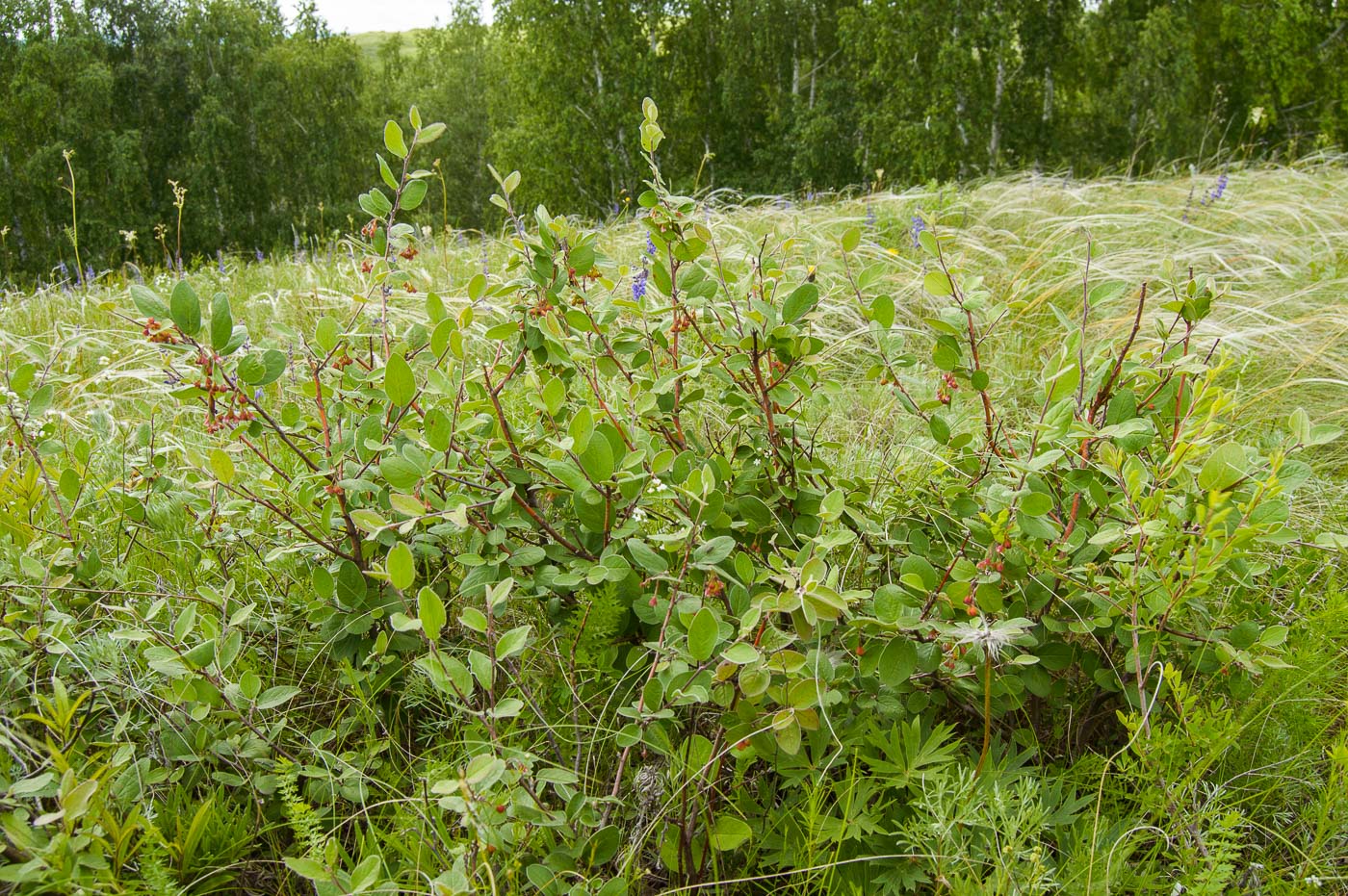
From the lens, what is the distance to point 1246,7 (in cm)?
1762

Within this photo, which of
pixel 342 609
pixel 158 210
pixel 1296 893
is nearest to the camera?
pixel 1296 893

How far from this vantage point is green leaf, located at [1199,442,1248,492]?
104 cm

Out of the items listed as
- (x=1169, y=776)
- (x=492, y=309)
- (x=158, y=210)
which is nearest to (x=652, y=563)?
(x=1169, y=776)

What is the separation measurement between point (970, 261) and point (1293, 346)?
4.45 ft

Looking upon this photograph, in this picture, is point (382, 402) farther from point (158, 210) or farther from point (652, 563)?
point (158, 210)

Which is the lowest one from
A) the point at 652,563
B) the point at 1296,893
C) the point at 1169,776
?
the point at 1296,893

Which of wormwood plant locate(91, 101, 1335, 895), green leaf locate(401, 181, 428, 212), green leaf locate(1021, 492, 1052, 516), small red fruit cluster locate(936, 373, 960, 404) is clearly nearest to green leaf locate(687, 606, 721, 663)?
wormwood plant locate(91, 101, 1335, 895)

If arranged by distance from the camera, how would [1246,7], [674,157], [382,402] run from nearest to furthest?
[382,402] → [1246,7] → [674,157]

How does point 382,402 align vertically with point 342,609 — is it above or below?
above

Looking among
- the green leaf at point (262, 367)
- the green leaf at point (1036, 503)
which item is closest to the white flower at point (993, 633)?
the green leaf at point (1036, 503)

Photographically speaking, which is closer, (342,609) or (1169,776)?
(1169,776)

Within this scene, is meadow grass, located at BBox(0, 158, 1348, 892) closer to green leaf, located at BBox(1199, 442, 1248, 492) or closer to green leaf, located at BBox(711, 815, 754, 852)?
green leaf, located at BBox(711, 815, 754, 852)

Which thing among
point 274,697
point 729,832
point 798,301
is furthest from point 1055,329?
point 274,697

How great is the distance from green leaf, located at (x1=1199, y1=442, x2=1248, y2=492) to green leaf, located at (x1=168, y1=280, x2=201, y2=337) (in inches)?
53.0
